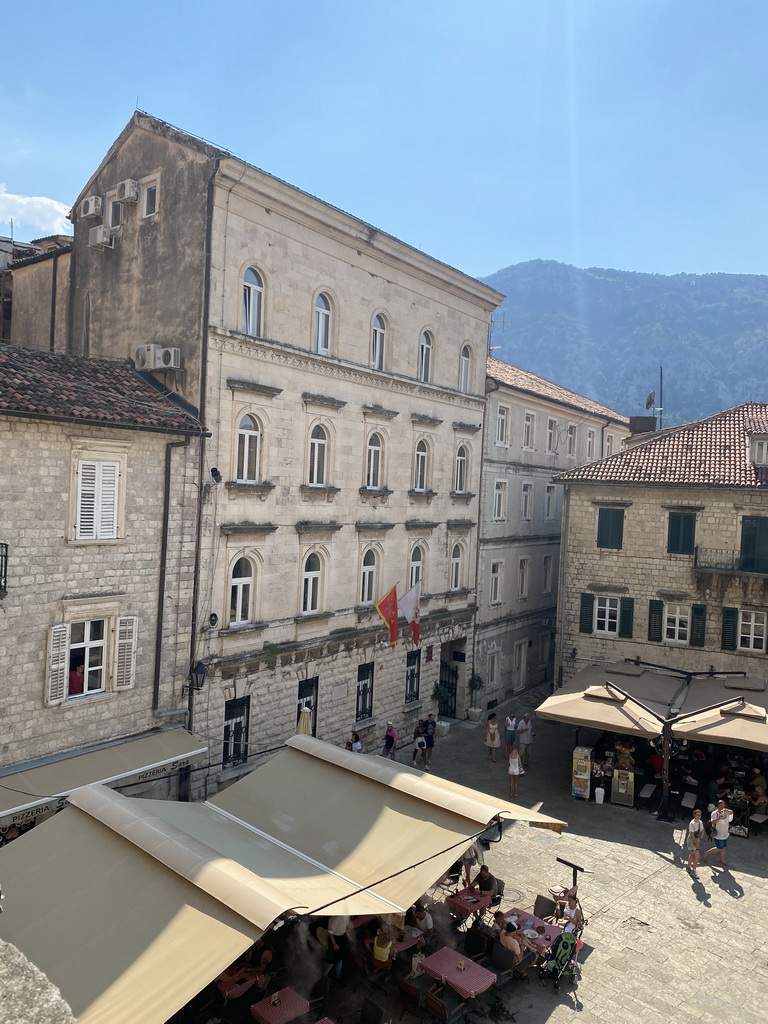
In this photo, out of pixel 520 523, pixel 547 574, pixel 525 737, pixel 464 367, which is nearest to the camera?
pixel 525 737

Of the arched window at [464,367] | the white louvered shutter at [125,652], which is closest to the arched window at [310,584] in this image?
the white louvered shutter at [125,652]

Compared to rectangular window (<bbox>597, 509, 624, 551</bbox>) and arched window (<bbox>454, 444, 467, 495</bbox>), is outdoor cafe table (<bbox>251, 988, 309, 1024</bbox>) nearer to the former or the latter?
arched window (<bbox>454, 444, 467, 495</bbox>)

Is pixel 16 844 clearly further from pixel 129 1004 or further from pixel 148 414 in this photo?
pixel 148 414

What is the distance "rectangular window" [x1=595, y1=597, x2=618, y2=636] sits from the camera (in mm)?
29125

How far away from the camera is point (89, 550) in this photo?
16219mm

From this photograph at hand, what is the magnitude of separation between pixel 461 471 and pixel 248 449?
11268mm

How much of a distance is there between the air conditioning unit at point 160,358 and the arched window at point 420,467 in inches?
392

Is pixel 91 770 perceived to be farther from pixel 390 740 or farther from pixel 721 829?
pixel 721 829

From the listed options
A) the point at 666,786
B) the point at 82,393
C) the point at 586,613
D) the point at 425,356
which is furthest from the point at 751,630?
the point at 82,393

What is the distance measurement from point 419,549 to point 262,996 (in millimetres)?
16555

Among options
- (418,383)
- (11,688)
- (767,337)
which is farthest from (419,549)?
(767,337)

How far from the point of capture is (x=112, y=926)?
9664 millimetres

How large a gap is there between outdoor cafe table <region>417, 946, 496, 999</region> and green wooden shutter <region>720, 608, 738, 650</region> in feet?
59.4

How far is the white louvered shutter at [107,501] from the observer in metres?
16.4
